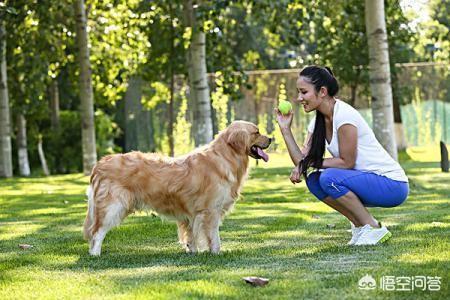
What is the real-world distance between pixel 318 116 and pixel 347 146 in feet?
1.47

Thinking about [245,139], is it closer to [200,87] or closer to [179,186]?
[179,186]

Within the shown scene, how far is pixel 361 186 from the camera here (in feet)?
24.8

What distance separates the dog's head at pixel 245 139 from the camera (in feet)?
25.7

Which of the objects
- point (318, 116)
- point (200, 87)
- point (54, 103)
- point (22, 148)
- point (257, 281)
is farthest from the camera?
point (54, 103)

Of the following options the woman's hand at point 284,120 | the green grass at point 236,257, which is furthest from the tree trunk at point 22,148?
the woman's hand at point 284,120

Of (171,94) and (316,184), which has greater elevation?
(171,94)

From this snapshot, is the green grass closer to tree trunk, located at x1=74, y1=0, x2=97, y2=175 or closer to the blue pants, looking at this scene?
the blue pants

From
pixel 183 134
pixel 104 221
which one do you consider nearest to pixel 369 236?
pixel 104 221

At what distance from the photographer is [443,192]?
13.8m

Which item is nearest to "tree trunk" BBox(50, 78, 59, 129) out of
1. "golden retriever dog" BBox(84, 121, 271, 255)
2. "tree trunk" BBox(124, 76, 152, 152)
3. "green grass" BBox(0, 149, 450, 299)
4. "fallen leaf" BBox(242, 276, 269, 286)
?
"tree trunk" BBox(124, 76, 152, 152)

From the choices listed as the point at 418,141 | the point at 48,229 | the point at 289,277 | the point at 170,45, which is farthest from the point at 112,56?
the point at 289,277

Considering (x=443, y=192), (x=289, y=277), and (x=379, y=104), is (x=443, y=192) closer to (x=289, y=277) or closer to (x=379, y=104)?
A: (x=379, y=104)

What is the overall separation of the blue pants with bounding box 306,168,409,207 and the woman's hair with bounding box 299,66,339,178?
0.14 m

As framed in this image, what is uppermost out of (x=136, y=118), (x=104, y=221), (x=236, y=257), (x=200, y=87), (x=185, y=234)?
(x=200, y=87)
